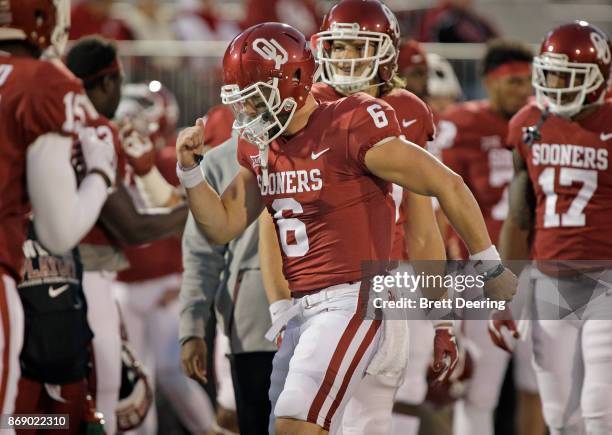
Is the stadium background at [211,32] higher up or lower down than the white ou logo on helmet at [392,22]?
lower down

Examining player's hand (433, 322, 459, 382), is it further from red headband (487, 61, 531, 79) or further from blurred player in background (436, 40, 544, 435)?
red headband (487, 61, 531, 79)

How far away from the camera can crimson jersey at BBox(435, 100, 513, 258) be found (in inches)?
274

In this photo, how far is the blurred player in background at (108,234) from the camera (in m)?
5.01

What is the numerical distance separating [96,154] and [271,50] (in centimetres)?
63

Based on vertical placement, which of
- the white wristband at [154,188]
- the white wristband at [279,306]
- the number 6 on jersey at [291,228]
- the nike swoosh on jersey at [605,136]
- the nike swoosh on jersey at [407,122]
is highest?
the nike swoosh on jersey at [407,122]

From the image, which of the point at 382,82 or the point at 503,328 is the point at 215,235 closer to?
the point at 382,82

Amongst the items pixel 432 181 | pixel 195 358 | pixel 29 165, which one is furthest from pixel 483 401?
pixel 29 165

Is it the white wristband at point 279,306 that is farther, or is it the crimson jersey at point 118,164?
the crimson jersey at point 118,164

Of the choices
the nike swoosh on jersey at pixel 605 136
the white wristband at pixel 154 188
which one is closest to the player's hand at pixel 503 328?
the nike swoosh on jersey at pixel 605 136

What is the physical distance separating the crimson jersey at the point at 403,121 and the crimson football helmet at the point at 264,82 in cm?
55


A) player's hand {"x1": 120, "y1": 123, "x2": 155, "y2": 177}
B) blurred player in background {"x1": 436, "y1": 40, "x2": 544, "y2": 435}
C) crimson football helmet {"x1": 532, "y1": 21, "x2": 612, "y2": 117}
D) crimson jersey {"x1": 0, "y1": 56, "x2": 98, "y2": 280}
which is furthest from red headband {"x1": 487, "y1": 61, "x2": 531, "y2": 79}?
crimson jersey {"x1": 0, "y1": 56, "x2": 98, "y2": 280}

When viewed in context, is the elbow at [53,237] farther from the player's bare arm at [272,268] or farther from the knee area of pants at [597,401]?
the knee area of pants at [597,401]

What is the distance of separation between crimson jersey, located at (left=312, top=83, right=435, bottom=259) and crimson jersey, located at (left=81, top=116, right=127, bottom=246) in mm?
781

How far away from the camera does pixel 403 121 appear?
450 cm
